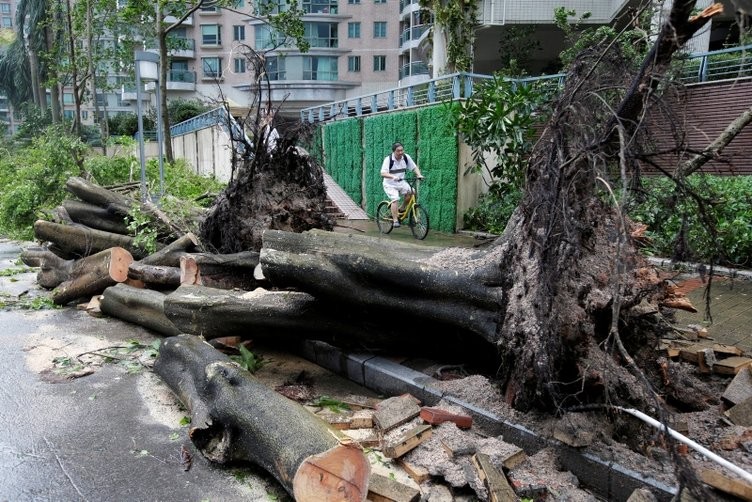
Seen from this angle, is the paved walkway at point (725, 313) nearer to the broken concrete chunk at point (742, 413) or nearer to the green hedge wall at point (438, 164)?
the broken concrete chunk at point (742, 413)

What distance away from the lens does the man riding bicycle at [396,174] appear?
13.0m

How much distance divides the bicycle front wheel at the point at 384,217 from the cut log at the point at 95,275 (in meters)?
7.19

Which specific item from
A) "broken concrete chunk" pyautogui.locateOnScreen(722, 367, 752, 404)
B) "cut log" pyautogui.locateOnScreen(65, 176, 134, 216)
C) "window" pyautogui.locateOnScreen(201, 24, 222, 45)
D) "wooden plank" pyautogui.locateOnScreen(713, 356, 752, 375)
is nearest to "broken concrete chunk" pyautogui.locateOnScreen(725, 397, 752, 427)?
"broken concrete chunk" pyautogui.locateOnScreen(722, 367, 752, 404)

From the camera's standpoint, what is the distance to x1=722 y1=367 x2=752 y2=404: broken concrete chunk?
4.00 meters

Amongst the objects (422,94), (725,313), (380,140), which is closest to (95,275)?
(725,313)

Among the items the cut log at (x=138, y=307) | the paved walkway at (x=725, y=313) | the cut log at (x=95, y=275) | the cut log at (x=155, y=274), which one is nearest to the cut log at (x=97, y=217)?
the cut log at (x=95, y=275)

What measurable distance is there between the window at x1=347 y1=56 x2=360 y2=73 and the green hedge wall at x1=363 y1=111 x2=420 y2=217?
33.7m

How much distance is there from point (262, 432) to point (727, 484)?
2568 millimetres

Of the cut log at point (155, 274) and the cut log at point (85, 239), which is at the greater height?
the cut log at point (85, 239)

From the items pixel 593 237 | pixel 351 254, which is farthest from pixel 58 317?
pixel 593 237

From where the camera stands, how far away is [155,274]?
7664 millimetres

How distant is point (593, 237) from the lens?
161 inches

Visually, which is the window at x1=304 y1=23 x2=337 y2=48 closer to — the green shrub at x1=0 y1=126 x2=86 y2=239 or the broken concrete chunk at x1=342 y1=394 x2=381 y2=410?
the green shrub at x1=0 y1=126 x2=86 y2=239

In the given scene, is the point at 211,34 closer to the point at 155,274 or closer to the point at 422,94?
the point at 422,94
